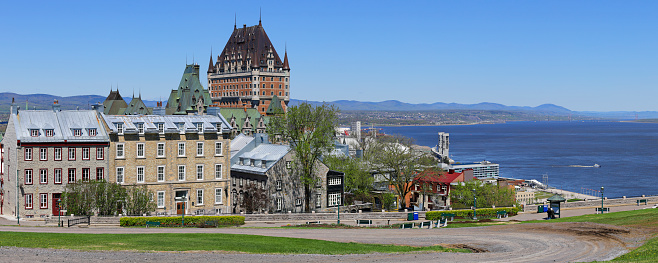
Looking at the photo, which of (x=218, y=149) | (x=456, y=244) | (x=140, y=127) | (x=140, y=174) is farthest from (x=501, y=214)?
(x=140, y=127)

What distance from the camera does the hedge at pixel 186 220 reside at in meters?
60.3

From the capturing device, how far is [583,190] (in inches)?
6821

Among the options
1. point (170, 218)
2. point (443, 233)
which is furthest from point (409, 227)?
point (170, 218)

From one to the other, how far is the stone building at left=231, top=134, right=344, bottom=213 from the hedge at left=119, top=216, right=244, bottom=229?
48.4 feet

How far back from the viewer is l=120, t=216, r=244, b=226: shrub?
198 ft

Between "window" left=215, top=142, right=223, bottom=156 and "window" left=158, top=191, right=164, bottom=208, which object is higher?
"window" left=215, top=142, right=223, bottom=156

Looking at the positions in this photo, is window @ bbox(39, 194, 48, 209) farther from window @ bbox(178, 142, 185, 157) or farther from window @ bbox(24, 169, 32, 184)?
window @ bbox(178, 142, 185, 157)

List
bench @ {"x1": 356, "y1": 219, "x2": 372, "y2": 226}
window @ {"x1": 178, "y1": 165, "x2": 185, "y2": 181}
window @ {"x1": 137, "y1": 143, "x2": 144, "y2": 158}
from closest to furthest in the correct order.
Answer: bench @ {"x1": 356, "y1": 219, "x2": 372, "y2": 226} → window @ {"x1": 137, "y1": 143, "x2": 144, "y2": 158} → window @ {"x1": 178, "y1": 165, "x2": 185, "y2": 181}

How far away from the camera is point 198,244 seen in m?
41.7

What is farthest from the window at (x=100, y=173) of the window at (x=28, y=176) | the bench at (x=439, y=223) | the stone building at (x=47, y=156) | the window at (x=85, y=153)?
the bench at (x=439, y=223)

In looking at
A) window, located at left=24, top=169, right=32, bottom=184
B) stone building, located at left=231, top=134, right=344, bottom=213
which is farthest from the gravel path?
stone building, located at left=231, top=134, right=344, bottom=213

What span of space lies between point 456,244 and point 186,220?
26.8 metres

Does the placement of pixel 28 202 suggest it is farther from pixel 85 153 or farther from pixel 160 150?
pixel 160 150

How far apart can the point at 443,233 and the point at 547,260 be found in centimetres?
1514
